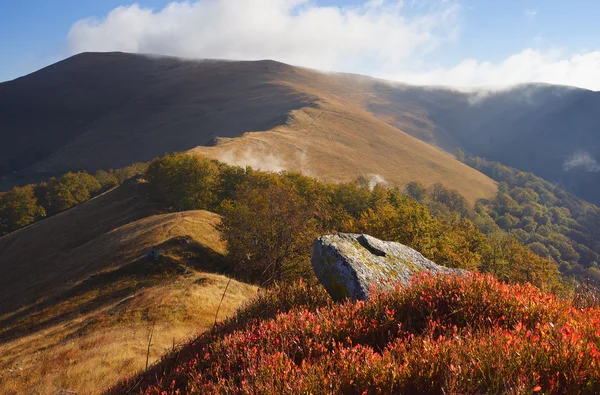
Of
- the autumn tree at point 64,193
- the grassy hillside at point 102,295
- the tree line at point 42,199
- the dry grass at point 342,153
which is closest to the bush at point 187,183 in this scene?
the grassy hillside at point 102,295

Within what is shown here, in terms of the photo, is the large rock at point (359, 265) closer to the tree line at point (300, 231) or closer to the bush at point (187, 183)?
the tree line at point (300, 231)

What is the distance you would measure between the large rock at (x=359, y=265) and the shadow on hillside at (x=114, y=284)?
87.6 feet

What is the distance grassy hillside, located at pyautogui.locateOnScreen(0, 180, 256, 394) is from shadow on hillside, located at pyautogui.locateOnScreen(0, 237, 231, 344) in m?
0.13

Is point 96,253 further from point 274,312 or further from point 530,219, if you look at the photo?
point 530,219

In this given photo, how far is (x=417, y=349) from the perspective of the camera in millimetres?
4289

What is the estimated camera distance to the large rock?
880cm

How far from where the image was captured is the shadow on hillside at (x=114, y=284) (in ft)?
100

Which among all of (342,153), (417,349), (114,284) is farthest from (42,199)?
(417,349)

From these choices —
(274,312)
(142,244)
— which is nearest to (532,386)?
(274,312)

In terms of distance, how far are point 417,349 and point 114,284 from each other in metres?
37.6

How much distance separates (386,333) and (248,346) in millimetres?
2265

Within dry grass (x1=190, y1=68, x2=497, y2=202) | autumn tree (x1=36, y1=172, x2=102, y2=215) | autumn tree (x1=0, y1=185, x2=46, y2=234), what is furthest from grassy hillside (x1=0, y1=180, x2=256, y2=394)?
dry grass (x1=190, y1=68, x2=497, y2=202)

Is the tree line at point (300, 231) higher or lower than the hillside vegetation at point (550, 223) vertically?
higher

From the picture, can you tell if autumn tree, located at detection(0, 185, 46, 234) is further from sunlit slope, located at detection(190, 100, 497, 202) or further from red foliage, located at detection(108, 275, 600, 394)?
red foliage, located at detection(108, 275, 600, 394)
